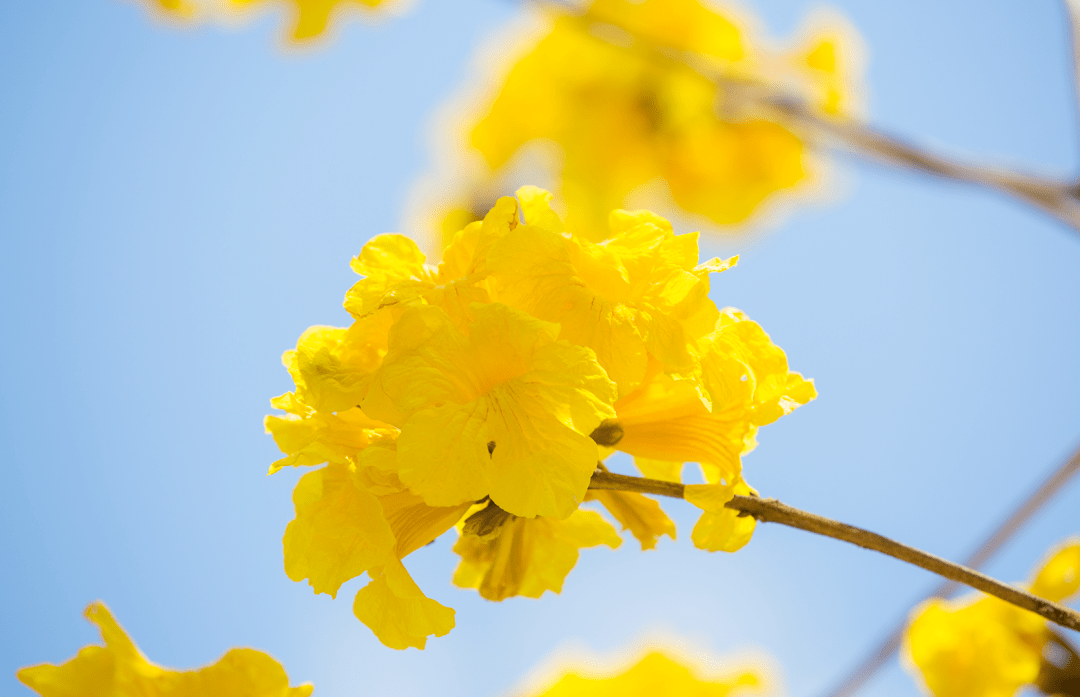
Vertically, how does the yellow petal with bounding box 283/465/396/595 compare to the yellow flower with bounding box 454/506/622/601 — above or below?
above

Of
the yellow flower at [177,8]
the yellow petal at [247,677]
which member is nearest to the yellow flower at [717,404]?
the yellow petal at [247,677]

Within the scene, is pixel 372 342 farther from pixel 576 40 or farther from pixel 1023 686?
pixel 576 40

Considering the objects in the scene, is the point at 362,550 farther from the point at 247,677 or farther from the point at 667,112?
the point at 667,112

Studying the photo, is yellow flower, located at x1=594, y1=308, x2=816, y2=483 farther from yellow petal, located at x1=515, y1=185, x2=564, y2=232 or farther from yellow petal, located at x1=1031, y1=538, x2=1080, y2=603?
yellow petal, located at x1=1031, y1=538, x2=1080, y2=603

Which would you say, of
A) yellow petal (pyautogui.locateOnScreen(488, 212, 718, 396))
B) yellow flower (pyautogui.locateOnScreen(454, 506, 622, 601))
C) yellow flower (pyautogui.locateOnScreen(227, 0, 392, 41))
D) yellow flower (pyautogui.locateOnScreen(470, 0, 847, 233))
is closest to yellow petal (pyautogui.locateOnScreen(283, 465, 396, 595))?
yellow flower (pyautogui.locateOnScreen(454, 506, 622, 601))

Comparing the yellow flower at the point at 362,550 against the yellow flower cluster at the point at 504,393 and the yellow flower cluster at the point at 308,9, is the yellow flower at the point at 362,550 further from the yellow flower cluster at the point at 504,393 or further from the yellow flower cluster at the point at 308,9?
the yellow flower cluster at the point at 308,9
